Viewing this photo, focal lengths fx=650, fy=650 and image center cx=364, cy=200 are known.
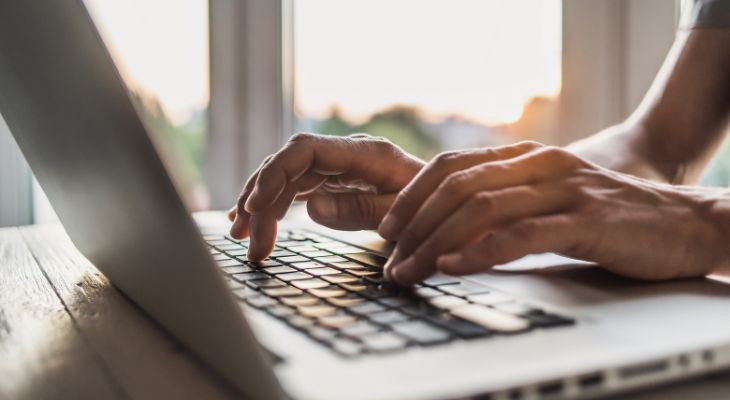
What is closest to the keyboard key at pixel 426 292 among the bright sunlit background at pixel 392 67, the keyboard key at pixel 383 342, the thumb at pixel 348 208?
the keyboard key at pixel 383 342

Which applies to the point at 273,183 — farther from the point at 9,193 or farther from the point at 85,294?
the point at 9,193

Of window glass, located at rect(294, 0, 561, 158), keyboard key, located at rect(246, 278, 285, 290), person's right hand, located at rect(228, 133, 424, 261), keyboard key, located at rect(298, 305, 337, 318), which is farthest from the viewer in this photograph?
window glass, located at rect(294, 0, 561, 158)

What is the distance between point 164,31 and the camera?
4.22 feet

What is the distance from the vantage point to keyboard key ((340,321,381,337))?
34cm

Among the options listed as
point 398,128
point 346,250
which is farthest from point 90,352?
point 398,128

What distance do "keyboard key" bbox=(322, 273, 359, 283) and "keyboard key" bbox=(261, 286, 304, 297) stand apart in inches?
1.5

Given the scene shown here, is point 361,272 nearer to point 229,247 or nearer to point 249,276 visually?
point 249,276

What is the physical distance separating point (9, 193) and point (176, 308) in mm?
954

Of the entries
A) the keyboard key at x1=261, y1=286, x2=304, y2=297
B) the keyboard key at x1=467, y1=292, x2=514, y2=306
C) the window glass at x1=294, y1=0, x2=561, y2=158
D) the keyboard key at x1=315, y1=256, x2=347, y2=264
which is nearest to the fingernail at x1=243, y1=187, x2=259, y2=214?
the keyboard key at x1=315, y1=256, x2=347, y2=264

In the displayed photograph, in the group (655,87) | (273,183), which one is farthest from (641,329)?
(655,87)

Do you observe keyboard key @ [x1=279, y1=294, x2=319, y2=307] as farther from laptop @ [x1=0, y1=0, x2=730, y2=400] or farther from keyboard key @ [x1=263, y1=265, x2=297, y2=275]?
keyboard key @ [x1=263, y1=265, x2=297, y2=275]

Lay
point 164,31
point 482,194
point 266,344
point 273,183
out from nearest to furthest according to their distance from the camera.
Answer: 1. point 266,344
2. point 482,194
3. point 273,183
4. point 164,31

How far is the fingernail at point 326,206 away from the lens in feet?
2.54

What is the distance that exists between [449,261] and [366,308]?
0.32 feet
